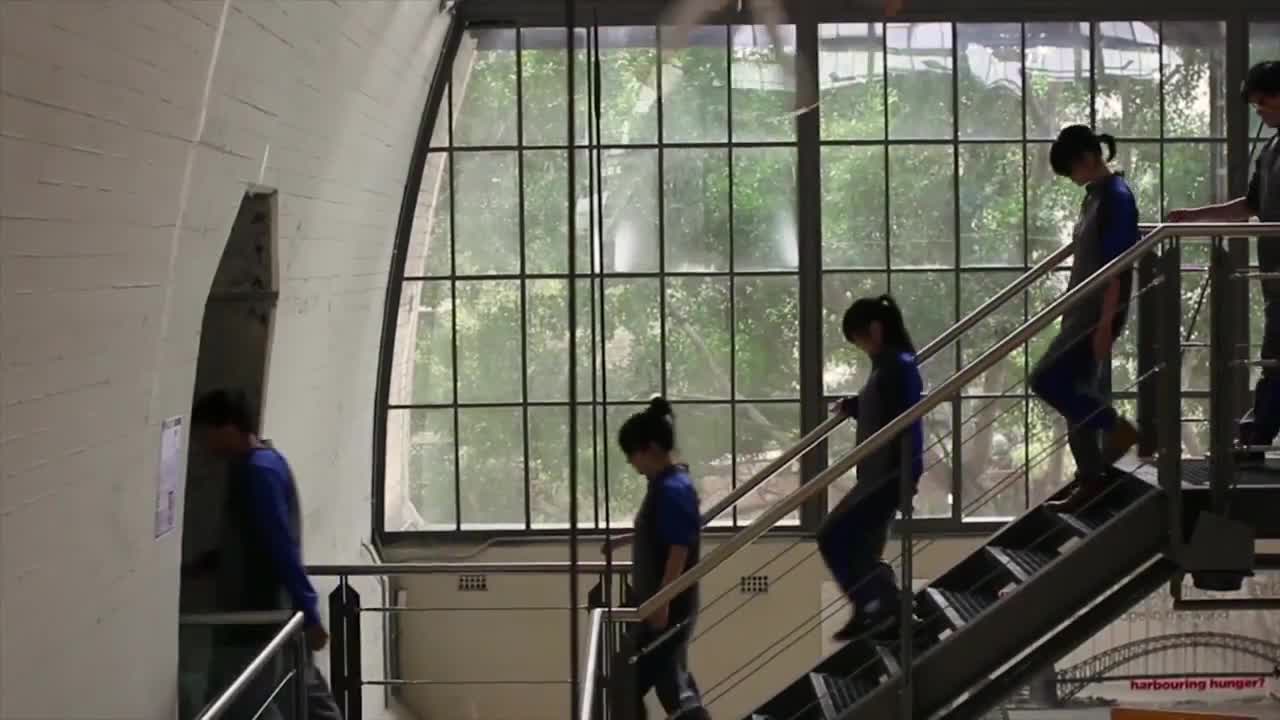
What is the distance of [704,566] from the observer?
14.1ft

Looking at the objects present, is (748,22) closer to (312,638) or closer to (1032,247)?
(1032,247)

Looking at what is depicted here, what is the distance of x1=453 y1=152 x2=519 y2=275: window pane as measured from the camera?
8359 mm

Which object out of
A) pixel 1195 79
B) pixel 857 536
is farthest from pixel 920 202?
pixel 857 536

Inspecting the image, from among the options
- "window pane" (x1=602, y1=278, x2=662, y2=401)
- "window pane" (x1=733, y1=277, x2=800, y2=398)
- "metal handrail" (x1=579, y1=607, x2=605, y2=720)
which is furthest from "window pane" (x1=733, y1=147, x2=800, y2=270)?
"metal handrail" (x1=579, y1=607, x2=605, y2=720)

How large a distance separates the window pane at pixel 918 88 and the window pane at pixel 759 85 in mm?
507

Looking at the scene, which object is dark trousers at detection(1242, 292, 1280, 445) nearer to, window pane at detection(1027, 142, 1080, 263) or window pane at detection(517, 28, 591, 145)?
window pane at detection(1027, 142, 1080, 263)

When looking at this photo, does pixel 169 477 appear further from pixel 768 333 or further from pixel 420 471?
pixel 768 333

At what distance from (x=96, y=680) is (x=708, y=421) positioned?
4.58m

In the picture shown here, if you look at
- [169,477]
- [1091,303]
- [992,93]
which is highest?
[992,93]

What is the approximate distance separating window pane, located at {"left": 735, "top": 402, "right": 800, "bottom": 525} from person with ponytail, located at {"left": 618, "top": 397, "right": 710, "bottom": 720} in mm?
3524

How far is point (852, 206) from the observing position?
8281mm

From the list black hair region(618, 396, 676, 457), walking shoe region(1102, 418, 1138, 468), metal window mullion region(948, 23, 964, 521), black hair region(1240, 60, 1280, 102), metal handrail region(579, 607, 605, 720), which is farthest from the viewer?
metal window mullion region(948, 23, 964, 521)

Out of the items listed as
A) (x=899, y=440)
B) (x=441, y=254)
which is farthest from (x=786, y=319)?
(x=899, y=440)

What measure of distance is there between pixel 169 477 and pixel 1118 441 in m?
2.68
